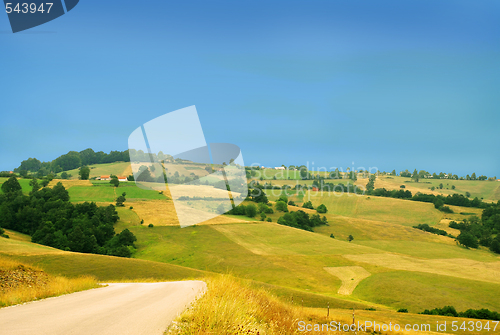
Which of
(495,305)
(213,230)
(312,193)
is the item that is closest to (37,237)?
(213,230)

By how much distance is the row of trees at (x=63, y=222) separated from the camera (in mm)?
67938

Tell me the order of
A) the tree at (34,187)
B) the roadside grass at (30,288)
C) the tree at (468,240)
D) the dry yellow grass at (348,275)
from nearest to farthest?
the roadside grass at (30,288) → the dry yellow grass at (348,275) → the tree at (468,240) → the tree at (34,187)

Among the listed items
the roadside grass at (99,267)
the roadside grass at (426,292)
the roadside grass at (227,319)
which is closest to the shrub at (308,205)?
the roadside grass at (426,292)

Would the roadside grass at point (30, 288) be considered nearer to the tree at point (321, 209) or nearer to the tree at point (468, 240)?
the tree at point (468, 240)

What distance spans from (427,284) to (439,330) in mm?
31175

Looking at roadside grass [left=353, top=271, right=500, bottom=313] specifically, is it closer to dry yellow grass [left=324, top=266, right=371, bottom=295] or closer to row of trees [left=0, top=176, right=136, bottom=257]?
dry yellow grass [left=324, top=266, right=371, bottom=295]

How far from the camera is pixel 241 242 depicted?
241ft

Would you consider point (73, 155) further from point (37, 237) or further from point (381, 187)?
point (381, 187)

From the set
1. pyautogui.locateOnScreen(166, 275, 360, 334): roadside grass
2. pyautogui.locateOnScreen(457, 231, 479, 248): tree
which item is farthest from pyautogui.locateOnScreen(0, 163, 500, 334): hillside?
pyautogui.locateOnScreen(457, 231, 479, 248): tree

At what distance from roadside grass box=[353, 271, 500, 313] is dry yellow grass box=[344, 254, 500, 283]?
28.6 feet

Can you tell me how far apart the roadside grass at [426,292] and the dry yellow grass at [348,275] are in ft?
3.82

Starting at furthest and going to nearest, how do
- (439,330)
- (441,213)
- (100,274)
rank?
(441,213) < (100,274) < (439,330)

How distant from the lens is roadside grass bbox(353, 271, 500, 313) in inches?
1492

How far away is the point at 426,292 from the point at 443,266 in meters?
29.5
